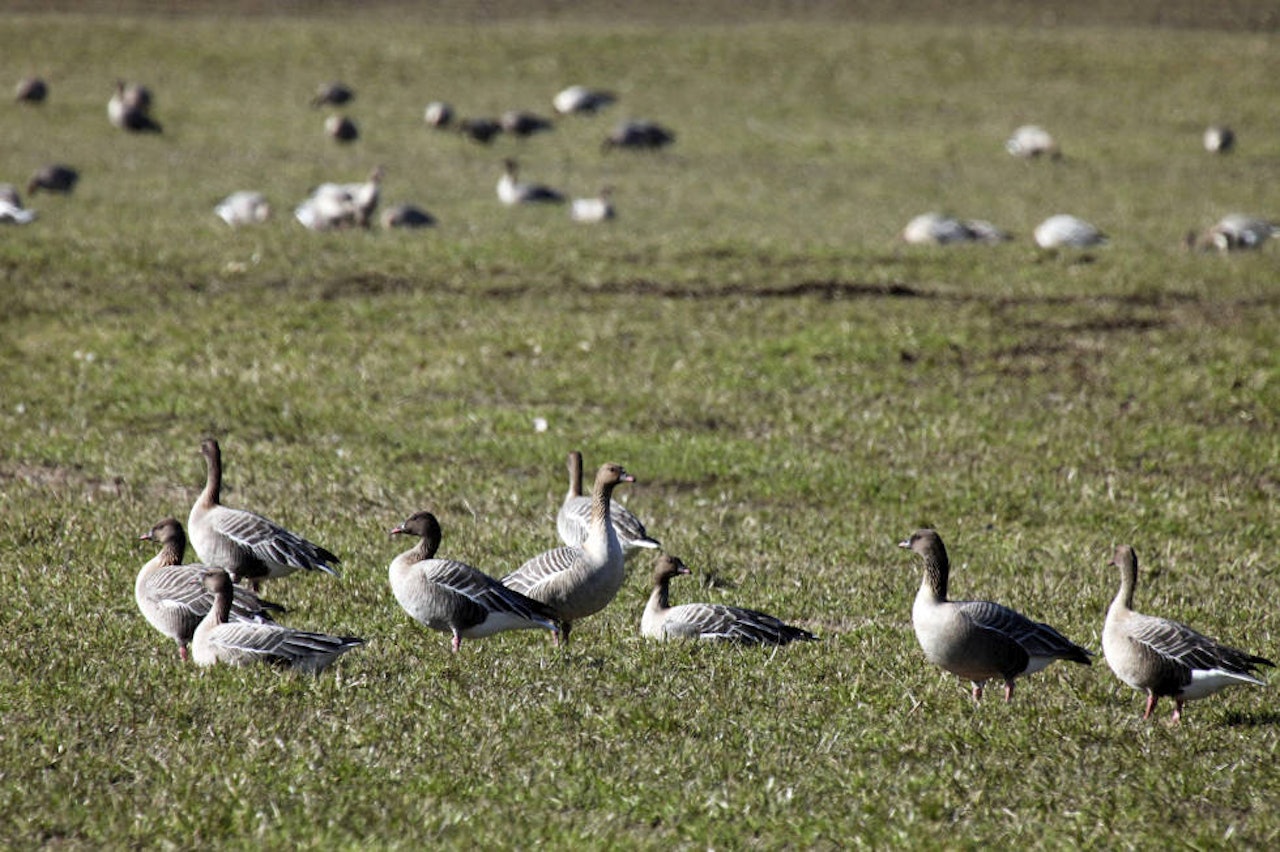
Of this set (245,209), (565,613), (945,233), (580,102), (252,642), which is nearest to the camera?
(252,642)

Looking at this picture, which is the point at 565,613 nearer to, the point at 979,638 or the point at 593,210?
the point at 979,638

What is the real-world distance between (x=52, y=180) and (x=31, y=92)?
1505cm

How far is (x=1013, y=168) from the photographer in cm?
4175

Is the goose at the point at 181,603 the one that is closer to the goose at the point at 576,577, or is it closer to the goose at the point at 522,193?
the goose at the point at 576,577

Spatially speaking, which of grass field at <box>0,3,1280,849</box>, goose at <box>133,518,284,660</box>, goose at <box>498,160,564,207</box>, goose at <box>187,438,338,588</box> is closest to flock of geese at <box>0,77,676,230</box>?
goose at <box>498,160,564,207</box>

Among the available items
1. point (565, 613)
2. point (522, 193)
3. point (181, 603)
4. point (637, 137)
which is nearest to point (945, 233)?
point (522, 193)

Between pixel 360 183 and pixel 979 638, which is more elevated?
pixel 979 638

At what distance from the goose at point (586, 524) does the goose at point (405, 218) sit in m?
15.8

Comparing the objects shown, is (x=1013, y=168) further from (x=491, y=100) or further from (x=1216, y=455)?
(x=1216, y=455)

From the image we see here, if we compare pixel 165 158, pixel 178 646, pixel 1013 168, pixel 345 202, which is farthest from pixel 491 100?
pixel 178 646

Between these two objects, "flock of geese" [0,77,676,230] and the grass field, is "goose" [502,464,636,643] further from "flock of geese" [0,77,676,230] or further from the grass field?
"flock of geese" [0,77,676,230]

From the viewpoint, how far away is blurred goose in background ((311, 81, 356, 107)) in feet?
152

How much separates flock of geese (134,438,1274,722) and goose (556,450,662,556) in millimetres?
1051

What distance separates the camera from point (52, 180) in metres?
31.5
